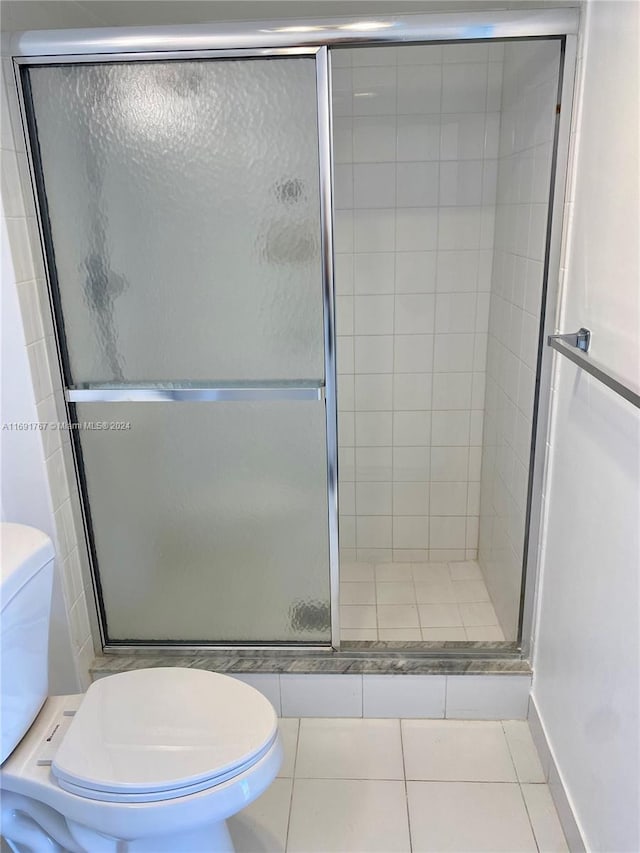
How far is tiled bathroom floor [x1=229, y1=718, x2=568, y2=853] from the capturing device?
1587mm

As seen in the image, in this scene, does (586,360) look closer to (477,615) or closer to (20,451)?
(477,615)

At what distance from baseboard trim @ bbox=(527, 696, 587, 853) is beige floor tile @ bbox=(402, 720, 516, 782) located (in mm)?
91

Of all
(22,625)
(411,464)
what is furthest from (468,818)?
(411,464)

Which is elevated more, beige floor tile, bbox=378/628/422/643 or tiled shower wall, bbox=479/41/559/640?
tiled shower wall, bbox=479/41/559/640

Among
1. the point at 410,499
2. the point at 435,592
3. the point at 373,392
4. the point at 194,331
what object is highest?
the point at 194,331

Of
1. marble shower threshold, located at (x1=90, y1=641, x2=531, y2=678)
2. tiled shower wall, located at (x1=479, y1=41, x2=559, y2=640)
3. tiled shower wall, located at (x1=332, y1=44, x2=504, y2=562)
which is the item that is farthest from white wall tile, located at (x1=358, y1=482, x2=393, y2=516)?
marble shower threshold, located at (x1=90, y1=641, x2=531, y2=678)

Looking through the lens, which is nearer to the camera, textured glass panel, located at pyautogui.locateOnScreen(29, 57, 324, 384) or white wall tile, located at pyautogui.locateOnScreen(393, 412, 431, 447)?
textured glass panel, located at pyautogui.locateOnScreen(29, 57, 324, 384)

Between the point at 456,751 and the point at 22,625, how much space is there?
1.25m

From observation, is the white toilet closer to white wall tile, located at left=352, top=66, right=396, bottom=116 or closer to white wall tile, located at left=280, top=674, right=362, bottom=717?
white wall tile, located at left=280, top=674, right=362, bottom=717

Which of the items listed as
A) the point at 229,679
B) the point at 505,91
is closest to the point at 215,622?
the point at 229,679

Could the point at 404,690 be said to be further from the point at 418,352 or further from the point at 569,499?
the point at 418,352

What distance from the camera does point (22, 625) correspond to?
1.34 metres

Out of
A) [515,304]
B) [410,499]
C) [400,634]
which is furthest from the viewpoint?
[410,499]

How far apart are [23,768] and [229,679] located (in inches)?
17.8
